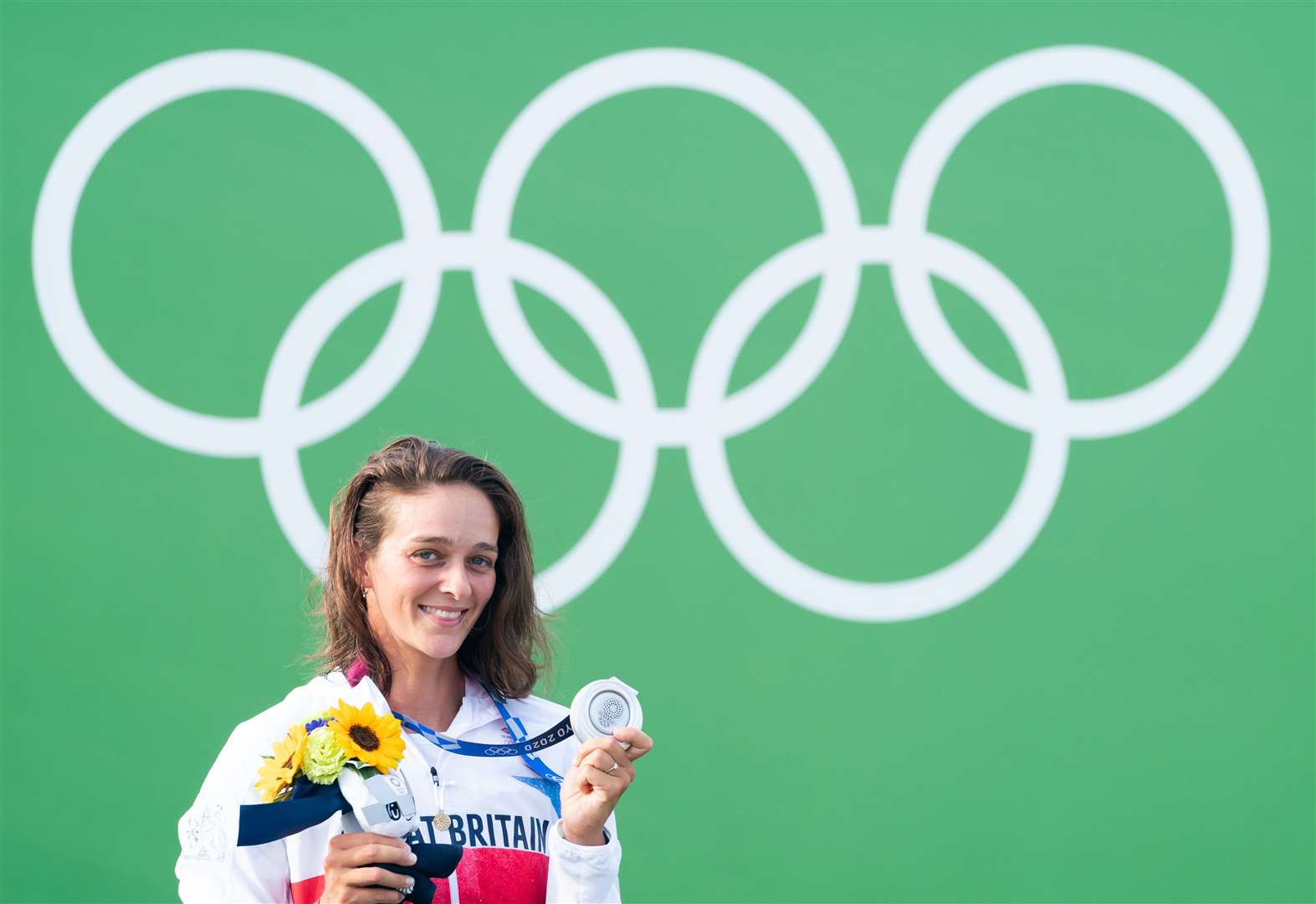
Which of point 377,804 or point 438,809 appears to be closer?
point 377,804

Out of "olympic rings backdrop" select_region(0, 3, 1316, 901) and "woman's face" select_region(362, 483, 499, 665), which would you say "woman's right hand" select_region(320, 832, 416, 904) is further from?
"olympic rings backdrop" select_region(0, 3, 1316, 901)

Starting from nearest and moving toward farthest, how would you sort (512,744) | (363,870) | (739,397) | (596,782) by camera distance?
(363,870)
(596,782)
(512,744)
(739,397)

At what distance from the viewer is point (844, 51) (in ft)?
11.0

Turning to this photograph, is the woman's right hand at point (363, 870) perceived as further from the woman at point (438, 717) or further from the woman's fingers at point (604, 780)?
the woman's fingers at point (604, 780)

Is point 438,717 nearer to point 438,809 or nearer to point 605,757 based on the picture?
point 438,809

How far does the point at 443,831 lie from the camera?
1662 millimetres

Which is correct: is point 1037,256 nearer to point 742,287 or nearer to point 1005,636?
point 742,287

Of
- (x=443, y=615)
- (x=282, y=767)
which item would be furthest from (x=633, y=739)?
(x=282, y=767)

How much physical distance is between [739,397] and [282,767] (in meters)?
1.95

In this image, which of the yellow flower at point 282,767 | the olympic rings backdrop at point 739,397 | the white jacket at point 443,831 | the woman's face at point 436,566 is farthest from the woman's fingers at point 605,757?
the olympic rings backdrop at point 739,397

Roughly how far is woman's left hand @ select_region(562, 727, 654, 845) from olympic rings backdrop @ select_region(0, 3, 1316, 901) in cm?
153

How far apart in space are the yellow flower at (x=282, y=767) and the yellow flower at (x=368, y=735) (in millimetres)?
43

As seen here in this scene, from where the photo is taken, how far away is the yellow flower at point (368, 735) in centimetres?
153

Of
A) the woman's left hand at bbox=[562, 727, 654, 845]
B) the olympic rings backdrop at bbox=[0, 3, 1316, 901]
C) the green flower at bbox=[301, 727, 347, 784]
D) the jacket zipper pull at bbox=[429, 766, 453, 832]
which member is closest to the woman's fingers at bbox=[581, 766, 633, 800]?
the woman's left hand at bbox=[562, 727, 654, 845]
